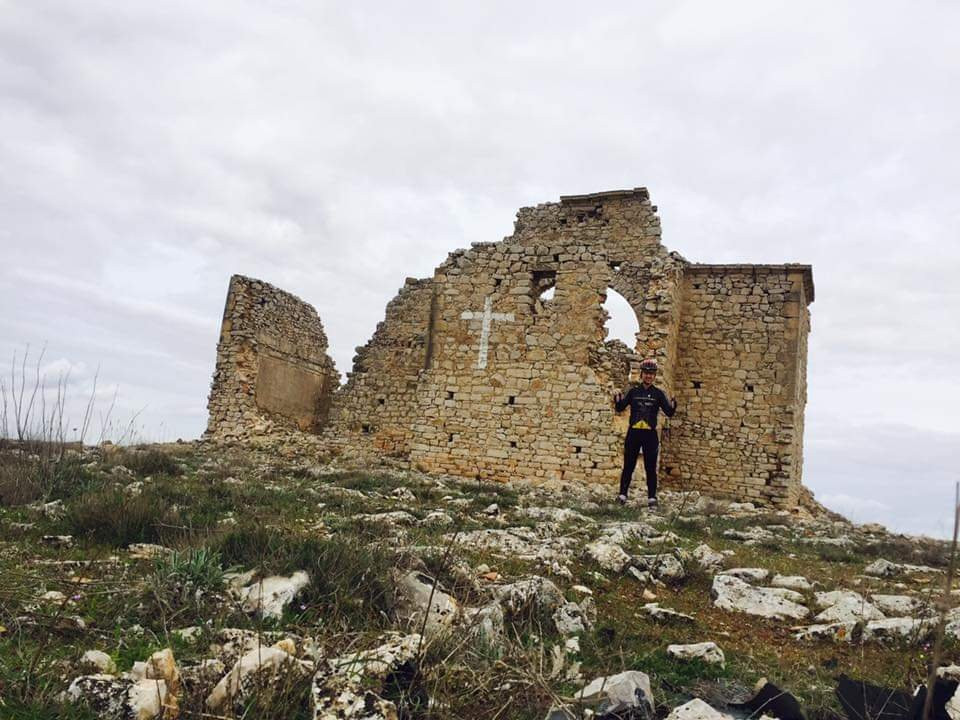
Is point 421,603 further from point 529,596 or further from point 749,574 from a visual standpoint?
point 749,574

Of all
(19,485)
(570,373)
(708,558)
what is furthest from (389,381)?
(708,558)

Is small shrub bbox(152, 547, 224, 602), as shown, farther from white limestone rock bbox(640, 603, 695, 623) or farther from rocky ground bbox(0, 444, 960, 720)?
white limestone rock bbox(640, 603, 695, 623)

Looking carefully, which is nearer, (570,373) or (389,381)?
(570,373)

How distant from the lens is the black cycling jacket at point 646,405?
9422 mm

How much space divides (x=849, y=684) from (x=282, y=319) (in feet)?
51.8

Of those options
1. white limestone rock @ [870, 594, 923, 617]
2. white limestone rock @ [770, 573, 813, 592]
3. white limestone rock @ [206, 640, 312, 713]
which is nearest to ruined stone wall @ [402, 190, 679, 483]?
white limestone rock @ [770, 573, 813, 592]

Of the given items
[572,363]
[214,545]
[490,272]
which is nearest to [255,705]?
[214,545]

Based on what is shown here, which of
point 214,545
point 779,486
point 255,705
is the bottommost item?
point 255,705

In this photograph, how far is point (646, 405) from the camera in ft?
31.0

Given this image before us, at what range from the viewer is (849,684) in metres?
2.89

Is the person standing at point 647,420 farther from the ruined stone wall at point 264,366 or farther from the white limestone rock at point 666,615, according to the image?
the ruined stone wall at point 264,366

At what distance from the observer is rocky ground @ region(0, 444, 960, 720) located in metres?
2.31

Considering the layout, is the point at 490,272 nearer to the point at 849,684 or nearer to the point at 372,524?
the point at 372,524

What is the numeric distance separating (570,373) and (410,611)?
29.7 feet
